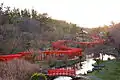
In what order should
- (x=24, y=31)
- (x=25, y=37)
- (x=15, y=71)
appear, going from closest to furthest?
(x=15, y=71), (x=25, y=37), (x=24, y=31)

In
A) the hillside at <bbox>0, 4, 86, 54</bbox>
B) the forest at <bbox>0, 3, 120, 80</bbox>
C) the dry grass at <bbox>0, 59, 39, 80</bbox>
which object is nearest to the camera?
the dry grass at <bbox>0, 59, 39, 80</bbox>

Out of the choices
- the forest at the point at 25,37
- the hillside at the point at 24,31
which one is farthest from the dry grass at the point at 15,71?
the hillside at the point at 24,31

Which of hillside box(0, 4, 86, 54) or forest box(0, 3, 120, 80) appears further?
hillside box(0, 4, 86, 54)

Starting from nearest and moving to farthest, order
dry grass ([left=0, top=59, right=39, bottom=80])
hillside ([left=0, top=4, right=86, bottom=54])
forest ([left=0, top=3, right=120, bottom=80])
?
dry grass ([left=0, top=59, right=39, bottom=80]) → forest ([left=0, top=3, right=120, bottom=80]) → hillside ([left=0, top=4, right=86, bottom=54])

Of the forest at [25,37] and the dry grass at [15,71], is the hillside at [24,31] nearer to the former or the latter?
the forest at [25,37]

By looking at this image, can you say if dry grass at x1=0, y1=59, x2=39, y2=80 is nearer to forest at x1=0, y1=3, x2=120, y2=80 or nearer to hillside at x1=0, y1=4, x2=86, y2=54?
forest at x1=0, y1=3, x2=120, y2=80

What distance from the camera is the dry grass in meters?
29.5

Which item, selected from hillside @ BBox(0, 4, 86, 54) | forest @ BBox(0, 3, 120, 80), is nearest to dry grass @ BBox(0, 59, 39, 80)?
forest @ BBox(0, 3, 120, 80)

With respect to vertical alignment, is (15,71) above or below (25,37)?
below

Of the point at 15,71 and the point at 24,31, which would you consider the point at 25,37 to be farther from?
the point at 15,71

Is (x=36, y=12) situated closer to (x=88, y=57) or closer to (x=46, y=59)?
(x=88, y=57)

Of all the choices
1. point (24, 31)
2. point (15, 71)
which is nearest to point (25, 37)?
point (24, 31)

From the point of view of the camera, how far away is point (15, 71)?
3191cm

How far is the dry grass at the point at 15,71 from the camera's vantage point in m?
29.5
